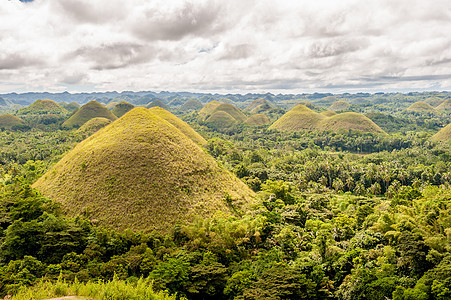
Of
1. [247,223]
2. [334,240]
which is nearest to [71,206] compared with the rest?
[247,223]

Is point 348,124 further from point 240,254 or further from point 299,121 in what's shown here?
point 240,254

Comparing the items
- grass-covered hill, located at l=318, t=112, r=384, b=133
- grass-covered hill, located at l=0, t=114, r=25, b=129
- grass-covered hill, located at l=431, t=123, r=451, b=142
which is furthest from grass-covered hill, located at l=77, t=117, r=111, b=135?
grass-covered hill, located at l=431, t=123, r=451, b=142

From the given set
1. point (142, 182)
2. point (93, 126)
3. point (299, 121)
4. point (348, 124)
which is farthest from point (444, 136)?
point (93, 126)

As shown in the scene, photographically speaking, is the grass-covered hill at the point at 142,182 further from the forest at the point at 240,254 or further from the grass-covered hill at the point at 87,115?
the grass-covered hill at the point at 87,115

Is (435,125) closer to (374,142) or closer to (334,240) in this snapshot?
(374,142)

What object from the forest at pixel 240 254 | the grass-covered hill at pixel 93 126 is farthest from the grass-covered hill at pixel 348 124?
the grass-covered hill at pixel 93 126

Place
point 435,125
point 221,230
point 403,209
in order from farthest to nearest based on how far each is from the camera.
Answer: point 435,125 → point 403,209 → point 221,230
